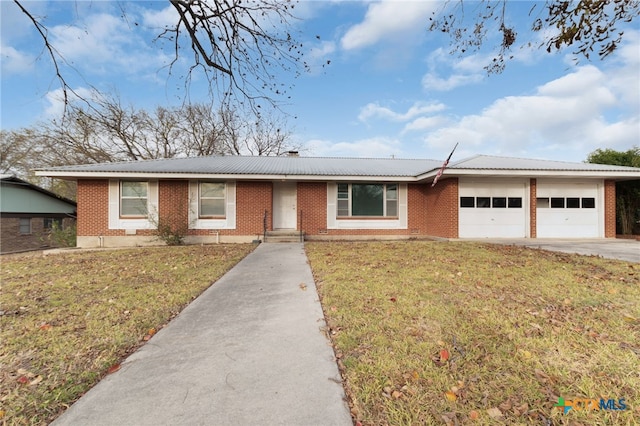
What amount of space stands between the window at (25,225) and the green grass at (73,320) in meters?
16.0

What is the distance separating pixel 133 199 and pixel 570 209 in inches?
757

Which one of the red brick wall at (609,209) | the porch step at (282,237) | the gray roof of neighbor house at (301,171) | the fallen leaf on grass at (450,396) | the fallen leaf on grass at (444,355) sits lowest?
the fallen leaf on grass at (450,396)

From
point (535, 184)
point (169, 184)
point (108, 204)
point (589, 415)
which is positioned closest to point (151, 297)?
point (589, 415)

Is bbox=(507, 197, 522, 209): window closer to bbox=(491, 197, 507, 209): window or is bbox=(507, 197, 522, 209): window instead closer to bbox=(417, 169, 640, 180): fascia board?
bbox=(491, 197, 507, 209): window

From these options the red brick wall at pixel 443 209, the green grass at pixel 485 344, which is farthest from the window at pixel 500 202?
the green grass at pixel 485 344

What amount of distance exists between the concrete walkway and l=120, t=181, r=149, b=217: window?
998 cm

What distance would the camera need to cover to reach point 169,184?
39.2 feet

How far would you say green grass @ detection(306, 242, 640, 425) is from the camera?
1919 millimetres

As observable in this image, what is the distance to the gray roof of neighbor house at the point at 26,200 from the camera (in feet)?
55.5

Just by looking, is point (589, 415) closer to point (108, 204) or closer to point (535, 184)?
point (535, 184)

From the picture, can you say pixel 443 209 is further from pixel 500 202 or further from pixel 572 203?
pixel 572 203

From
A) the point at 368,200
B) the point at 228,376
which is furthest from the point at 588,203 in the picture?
the point at 228,376

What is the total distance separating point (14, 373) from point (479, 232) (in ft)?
44.7

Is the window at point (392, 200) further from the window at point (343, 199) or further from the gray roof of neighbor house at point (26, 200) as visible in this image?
the gray roof of neighbor house at point (26, 200)
